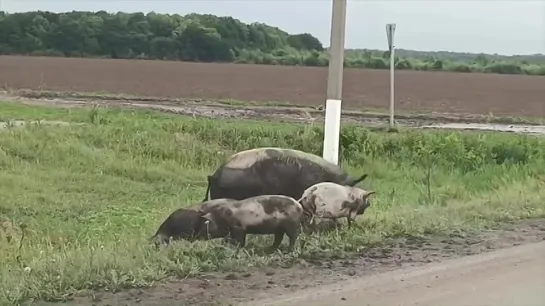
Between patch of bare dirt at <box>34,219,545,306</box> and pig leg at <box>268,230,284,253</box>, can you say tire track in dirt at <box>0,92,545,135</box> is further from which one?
pig leg at <box>268,230,284,253</box>

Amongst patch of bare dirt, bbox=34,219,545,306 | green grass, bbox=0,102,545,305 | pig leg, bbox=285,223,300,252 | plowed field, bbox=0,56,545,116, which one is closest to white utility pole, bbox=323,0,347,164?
green grass, bbox=0,102,545,305

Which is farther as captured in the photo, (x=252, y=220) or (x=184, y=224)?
(x=184, y=224)

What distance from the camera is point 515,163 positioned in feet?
51.2

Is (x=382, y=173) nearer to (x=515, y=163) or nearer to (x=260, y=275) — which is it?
A: (x=515, y=163)

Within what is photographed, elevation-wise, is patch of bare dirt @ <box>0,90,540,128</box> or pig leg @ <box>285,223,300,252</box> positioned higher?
pig leg @ <box>285,223,300,252</box>

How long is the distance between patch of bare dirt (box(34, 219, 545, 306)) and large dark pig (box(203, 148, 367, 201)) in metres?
1.23

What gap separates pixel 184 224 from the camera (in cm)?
786

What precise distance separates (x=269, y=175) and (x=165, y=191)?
437 centimetres

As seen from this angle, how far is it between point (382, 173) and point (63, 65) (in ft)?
166

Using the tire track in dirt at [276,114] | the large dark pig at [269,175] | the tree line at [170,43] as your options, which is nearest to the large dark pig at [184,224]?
the large dark pig at [269,175]

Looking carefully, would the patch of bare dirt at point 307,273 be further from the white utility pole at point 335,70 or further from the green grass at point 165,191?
the white utility pole at point 335,70

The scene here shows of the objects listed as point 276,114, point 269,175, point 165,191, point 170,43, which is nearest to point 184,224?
point 269,175

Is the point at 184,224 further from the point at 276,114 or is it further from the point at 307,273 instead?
the point at 276,114

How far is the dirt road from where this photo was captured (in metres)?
6.44
